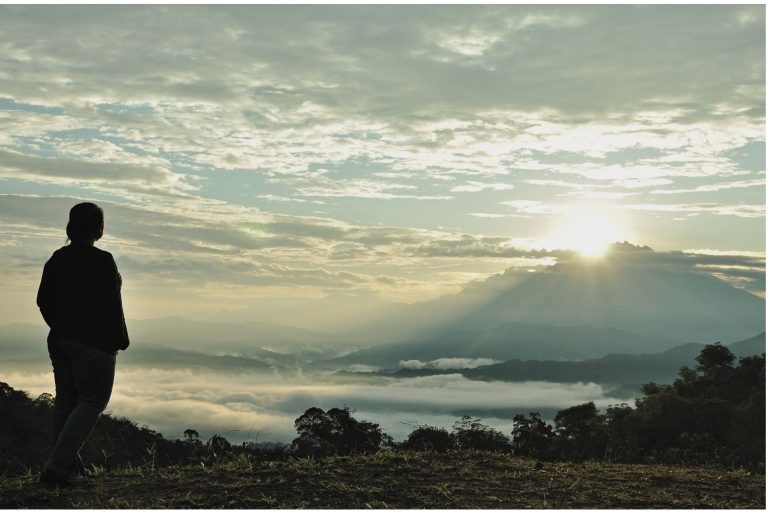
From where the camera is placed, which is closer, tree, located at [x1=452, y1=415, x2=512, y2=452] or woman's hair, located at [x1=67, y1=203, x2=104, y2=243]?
woman's hair, located at [x1=67, y1=203, x2=104, y2=243]

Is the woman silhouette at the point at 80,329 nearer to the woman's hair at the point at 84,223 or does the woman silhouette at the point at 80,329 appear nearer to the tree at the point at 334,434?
the woman's hair at the point at 84,223

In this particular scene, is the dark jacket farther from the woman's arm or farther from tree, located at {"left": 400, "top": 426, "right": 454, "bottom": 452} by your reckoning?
tree, located at {"left": 400, "top": 426, "right": 454, "bottom": 452}

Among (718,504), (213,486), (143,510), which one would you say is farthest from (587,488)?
(143,510)

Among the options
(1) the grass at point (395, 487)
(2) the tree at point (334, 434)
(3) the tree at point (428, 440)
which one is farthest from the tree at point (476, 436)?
(2) the tree at point (334, 434)

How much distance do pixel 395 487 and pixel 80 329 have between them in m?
3.40

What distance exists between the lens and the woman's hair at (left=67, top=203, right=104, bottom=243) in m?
7.52

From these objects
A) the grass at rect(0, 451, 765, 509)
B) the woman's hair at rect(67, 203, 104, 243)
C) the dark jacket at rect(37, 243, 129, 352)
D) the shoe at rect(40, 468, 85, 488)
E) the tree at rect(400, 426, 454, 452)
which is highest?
the woman's hair at rect(67, 203, 104, 243)

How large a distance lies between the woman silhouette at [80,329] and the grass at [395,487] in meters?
0.50

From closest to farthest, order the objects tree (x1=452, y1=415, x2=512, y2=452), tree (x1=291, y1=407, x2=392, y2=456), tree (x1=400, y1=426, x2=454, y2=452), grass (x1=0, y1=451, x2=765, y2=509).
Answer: grass (x1=0, y1=451, x2=765, y2=509)
tree (x1=291, y1=407, x2=392, y2=456)
tree (x1=400, y1=426, x2=454, y2=452)
tree (x1=452, y1=415, x2=512, y2=452)

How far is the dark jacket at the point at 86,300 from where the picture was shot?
289 inches

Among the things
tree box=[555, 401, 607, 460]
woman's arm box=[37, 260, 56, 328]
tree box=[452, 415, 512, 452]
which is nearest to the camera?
woman's arm box=[37, 260, 56, 328]

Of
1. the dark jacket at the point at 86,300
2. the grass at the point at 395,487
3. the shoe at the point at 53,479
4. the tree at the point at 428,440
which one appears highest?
the dark jacket at the point at 86,300

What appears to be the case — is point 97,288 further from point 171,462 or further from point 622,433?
point 622,433

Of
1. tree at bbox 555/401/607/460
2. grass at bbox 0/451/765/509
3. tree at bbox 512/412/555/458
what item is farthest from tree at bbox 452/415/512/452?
tree at bbox 512/412/555/458
